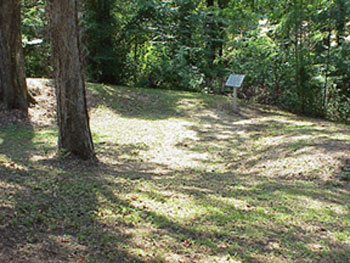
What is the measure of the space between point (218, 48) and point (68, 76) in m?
13.1

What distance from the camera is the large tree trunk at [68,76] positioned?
6391 millimetres

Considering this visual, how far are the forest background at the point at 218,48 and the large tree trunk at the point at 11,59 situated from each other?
1302 mm

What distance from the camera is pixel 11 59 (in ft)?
35.7

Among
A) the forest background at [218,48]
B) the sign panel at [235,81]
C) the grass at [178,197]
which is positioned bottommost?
the grass at [178,197]

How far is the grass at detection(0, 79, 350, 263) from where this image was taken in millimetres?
3943

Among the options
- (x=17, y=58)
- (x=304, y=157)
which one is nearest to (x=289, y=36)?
(x=304, y=157)

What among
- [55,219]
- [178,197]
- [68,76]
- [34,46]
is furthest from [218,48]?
[55,219]

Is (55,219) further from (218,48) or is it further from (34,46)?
(218,48)

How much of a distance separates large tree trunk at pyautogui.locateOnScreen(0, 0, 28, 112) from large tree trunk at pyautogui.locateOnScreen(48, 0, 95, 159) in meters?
4.89

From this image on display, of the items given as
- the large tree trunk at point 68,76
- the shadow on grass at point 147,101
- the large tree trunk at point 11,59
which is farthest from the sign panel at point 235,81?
the large tree trunk at point 68,76

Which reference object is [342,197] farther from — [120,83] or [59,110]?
[120,83]

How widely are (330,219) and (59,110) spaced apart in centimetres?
434

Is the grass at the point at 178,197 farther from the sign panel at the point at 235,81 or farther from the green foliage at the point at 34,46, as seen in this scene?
the green foliage at the point at 34,46

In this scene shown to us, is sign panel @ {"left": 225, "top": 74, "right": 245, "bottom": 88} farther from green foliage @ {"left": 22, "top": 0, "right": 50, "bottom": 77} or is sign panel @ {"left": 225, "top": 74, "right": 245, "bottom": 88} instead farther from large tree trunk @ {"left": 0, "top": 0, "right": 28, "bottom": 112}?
green foliage @ {"left": 22, "top": 0, "right": 50, "bottom": 77}
